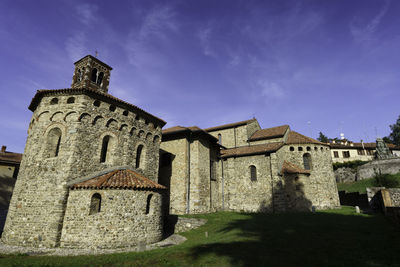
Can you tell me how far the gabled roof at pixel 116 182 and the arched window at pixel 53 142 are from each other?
3118 millimetres

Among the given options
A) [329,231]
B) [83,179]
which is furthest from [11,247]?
[329,231]

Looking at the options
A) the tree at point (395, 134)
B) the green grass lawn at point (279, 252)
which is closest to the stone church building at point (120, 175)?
the green grass lawn at point (279, 252)

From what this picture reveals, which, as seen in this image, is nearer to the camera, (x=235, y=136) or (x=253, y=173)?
(x=253, y=173)

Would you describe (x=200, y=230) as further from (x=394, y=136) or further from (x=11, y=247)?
(x=394, y=136)

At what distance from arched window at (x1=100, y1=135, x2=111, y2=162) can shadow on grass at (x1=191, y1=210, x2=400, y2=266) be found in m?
8.74

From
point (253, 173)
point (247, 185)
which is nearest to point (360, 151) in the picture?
point (253, 173)

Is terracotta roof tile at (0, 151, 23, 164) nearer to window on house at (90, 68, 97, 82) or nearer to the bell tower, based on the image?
the bell tower

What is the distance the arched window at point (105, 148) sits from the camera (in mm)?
14430

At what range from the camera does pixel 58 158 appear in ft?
41.5

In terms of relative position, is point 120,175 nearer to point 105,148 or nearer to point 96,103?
point 105,148

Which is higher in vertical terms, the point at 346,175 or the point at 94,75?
the point at 94,75

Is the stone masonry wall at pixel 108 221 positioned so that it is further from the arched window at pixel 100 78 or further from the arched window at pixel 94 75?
the arched window at pixel 100 78

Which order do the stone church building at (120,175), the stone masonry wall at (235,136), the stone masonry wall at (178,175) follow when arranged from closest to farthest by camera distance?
1. the stone church building at (120,175)
2. the stone masonry wall at (178,175)
3. the stone masonry wall at (235,136)

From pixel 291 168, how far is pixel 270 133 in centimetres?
726
